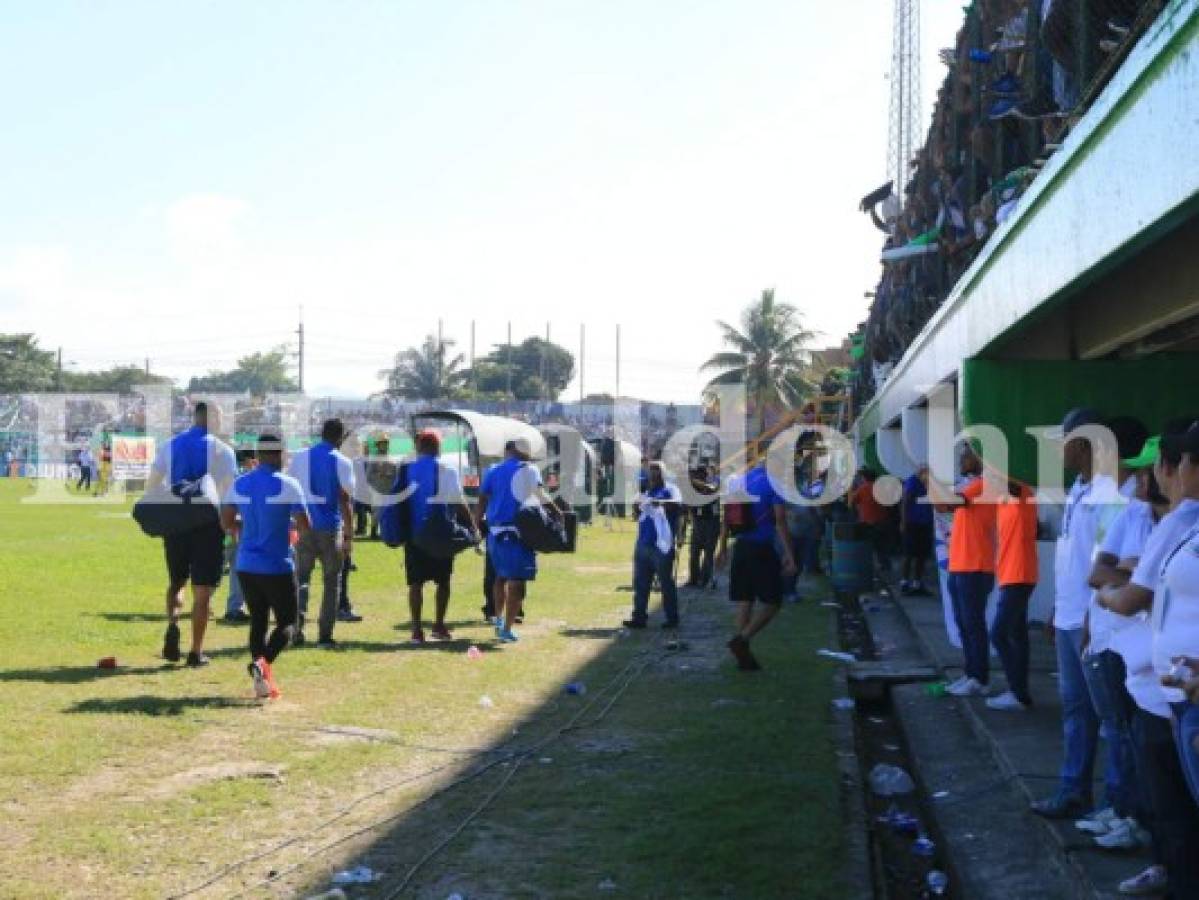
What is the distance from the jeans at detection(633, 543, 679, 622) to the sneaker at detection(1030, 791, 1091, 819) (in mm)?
7301

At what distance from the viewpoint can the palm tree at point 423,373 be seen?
281ft

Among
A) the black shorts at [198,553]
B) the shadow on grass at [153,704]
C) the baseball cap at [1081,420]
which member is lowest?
the shadow on grass at [153,704]

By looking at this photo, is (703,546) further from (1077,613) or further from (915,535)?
(1077,613)

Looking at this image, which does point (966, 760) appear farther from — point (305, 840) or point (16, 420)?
point (16, 420)

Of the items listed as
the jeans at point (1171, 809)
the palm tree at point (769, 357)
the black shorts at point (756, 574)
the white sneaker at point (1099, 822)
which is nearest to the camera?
the jeans at point (1171, 809)

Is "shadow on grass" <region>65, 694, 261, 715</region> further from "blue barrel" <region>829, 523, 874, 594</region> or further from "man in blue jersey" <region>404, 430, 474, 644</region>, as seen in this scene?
"blue barrel" <region>829, 523, 874, 594</region>

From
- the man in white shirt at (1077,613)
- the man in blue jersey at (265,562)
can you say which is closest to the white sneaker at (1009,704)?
the man in white shirt at (1077,613)

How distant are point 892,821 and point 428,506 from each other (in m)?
5.31

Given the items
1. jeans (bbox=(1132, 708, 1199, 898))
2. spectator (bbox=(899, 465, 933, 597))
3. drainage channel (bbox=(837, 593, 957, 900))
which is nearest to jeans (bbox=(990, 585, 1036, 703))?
drainage channel (bbox=(837, 593, 957, 900))

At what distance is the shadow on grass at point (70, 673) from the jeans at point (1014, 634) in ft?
19.0

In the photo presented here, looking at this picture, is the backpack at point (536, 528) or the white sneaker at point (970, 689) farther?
the backpack at point (536, 528)

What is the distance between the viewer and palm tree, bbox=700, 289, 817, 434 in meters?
58.4

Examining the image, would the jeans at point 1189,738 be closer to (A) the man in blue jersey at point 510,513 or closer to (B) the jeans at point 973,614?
(B) the jeans at point 973,614

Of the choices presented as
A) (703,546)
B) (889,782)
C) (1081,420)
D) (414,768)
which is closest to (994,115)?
(1081,420)
